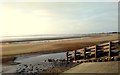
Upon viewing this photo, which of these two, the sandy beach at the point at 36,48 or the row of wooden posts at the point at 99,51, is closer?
the row of wooden posts at the point at 99,51

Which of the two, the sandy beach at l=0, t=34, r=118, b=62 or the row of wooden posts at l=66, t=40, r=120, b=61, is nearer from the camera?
the row of wooden posts at l=66, t=40, r=120, b=61

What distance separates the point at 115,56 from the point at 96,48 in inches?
72.5

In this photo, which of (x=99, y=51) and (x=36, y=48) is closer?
(x=99, y=51)

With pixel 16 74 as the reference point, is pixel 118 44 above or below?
above

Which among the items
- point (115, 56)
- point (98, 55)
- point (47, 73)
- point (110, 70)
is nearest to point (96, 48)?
point (98, 55)

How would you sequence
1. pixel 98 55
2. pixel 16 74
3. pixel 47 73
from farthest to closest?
pixel 98 55, pixel 16 74, pixel 47 73

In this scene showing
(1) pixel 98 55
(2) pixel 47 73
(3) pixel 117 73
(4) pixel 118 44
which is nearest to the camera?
(3) pixel 117 73

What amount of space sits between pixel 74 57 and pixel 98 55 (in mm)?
2483

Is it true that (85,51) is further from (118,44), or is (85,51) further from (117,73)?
(117,73)

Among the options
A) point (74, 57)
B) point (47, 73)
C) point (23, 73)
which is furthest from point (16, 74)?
point (74, 57)

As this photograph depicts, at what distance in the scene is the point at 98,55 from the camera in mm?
16406

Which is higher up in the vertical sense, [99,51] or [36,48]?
[99,51]

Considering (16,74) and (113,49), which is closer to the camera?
(16,74)

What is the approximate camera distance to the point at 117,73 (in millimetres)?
8539
